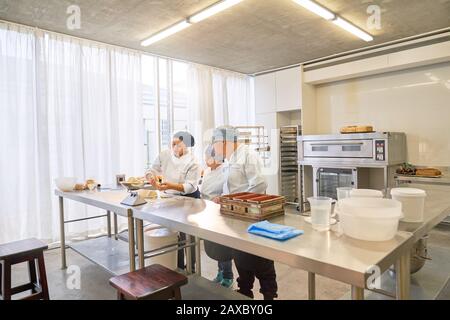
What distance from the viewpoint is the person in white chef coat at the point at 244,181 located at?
2.13m

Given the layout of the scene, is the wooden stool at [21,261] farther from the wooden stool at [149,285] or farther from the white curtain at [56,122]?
the white curtain at [56,122]

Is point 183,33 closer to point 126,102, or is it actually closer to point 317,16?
point 126,102

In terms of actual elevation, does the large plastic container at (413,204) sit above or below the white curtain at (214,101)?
below

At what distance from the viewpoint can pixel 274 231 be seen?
1364 mm

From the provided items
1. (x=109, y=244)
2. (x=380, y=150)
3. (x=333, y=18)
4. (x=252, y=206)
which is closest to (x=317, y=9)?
(x=333, y=18)

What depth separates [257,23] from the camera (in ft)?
11.8

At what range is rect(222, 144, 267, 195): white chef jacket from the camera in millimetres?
2257

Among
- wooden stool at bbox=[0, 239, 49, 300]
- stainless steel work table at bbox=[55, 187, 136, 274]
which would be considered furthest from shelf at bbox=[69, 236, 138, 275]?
wooden stool at bbox=[0, 239, 49, 300]

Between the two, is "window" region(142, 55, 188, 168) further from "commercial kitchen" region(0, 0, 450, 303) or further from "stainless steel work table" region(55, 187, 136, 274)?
"stainless steel work table" region(55, 187, 136, 274)

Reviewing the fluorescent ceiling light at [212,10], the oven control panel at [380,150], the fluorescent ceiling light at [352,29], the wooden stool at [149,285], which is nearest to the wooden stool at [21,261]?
the wooden stool at [149,285]

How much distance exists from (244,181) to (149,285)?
1094 millimetres

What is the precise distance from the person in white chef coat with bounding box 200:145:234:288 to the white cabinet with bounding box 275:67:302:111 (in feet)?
11.1

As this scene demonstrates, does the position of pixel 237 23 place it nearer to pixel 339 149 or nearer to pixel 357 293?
pixel 339 149
